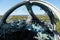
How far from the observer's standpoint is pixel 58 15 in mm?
4047

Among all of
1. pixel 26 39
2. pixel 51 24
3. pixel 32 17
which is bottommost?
pixel 26 39

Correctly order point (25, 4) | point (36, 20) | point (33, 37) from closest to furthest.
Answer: point (33, 37), point (25, 4), point (36, 20)

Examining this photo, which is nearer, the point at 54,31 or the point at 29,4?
the point at 54,31

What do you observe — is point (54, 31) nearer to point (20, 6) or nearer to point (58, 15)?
point (58, 15)

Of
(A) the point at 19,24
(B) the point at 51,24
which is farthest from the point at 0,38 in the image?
(B) the point at 51,24

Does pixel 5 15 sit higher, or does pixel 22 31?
pixel 5 15

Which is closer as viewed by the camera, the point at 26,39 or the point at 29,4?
the point at 26,39

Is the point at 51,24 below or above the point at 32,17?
below

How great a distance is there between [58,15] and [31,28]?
0.56 meters

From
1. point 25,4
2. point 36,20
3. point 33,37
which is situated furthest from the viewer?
point 36,20

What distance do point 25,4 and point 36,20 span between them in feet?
1.62

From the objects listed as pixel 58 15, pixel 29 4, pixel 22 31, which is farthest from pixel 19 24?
pixel 58 15

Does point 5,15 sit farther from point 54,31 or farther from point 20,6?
point 54,31

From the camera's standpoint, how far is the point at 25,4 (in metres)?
4.32
